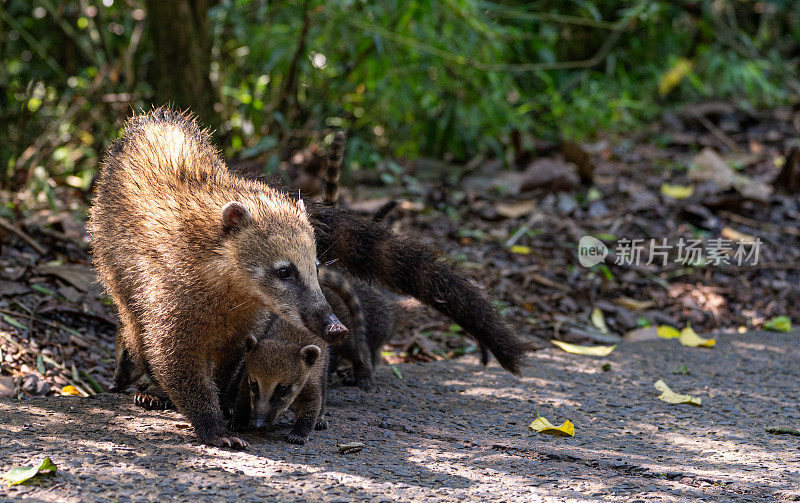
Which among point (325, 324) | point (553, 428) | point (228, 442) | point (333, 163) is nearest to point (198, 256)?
point (325, 324)

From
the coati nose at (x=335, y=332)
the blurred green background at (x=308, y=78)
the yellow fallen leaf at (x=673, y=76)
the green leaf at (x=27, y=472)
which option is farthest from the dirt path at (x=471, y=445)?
the yellow fallen leaf at (x=673, y=76)

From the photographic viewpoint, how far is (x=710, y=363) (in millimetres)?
5012

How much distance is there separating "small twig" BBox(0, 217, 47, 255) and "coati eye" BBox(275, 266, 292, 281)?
8.19 ft

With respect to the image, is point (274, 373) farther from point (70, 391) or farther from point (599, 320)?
point (599, 320)

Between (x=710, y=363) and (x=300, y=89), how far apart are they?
181 inches

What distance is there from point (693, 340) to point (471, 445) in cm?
255

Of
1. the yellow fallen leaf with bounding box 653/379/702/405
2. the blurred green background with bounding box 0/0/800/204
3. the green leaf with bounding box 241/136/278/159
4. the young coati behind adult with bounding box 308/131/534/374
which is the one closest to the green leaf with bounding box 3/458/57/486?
the young coati behind adult with bounding box 308/131/534/374

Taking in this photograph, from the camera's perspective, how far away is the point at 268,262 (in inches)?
138

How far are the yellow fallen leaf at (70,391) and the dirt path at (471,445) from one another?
0.38 meters

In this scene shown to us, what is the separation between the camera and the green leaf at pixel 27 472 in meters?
2.62

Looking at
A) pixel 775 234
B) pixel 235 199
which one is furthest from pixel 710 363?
pixel 235 199

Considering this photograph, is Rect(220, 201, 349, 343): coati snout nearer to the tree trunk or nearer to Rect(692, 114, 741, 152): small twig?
the tree trunk

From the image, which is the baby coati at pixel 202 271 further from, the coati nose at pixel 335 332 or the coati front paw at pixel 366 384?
the coati front paw at pixel 366 384

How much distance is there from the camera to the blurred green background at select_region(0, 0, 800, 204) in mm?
6699
